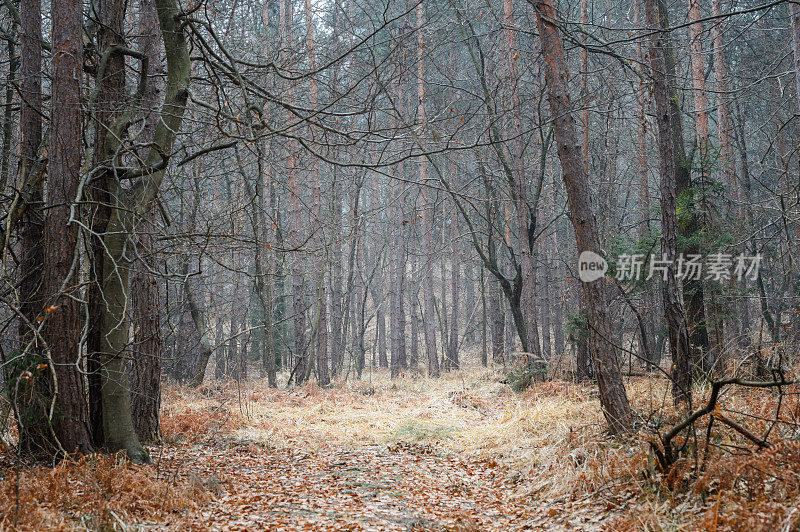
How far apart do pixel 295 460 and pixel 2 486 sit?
3.38m

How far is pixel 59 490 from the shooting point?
14.1 feet

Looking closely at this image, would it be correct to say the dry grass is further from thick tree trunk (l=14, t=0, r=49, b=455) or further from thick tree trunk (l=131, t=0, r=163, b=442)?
thick tree trunk (l=131, t=0, r=163, b=442)

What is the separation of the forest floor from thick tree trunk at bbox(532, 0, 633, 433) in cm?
41

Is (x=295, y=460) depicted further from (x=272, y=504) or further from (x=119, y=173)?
(x=119, y=173)

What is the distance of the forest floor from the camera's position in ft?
12.5

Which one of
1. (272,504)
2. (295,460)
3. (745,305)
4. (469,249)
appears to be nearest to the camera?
(272,504)

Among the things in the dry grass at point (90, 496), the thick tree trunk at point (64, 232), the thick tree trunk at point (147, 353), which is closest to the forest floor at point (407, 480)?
the dry grass at point (90, 496)

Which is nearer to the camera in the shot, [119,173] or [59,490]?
[59,490]

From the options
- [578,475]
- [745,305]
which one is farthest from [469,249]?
[578,475]

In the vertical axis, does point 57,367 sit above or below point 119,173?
below

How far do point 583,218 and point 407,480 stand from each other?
3.63 metres

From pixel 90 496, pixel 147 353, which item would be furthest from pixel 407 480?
pixel 147 353

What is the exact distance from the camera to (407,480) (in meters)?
6.11

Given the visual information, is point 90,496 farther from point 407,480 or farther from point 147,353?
point 407,480
